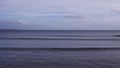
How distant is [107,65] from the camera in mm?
20172

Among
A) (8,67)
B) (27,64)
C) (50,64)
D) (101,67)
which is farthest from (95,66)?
(8,67)

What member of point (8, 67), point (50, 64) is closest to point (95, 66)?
point (50, 64)

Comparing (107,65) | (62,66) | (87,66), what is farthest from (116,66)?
(62,66)

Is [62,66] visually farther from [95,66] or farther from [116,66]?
[116,66]

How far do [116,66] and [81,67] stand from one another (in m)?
2.94

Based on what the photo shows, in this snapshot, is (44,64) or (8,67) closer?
(8,67)

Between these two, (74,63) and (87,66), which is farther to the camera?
(74,63)

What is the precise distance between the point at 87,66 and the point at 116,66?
2.39 metres

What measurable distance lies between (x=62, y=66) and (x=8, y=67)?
4294mm

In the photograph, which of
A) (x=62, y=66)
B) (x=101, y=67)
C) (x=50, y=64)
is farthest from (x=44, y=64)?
(x=101, y=67)

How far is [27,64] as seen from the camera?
20188mm

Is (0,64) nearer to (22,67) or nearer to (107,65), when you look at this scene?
(22,67)

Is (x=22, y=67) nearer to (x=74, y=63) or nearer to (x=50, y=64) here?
(x=50, y=64)

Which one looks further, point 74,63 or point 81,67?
point 74,63
